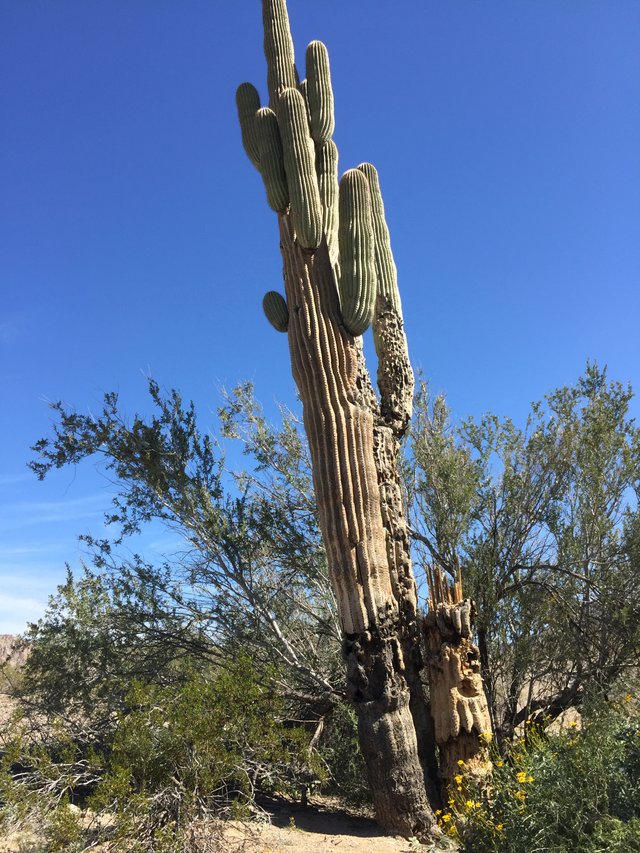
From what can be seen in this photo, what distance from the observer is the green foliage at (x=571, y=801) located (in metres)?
3.75

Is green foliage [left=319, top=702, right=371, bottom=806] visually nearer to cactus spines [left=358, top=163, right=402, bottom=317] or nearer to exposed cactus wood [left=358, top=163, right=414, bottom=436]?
exposed cactus wood [left=358, top=163, right=414, bottom=436]

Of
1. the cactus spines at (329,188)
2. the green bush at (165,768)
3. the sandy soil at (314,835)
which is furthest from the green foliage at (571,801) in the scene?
the cactus spines at (329,188)

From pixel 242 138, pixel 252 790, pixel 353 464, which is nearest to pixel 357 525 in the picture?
pixel 353 464

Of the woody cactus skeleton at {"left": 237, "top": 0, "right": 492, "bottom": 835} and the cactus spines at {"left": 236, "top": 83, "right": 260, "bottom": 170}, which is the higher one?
the cactus spines at {"left": 236, "top": 83, "right": 260, "bottom": 170}

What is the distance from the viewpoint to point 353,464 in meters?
6.25

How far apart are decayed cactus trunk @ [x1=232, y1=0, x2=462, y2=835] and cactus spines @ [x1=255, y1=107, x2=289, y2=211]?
12mm

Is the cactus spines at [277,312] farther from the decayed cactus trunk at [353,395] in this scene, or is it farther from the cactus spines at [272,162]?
the cactus spines at [272,162]

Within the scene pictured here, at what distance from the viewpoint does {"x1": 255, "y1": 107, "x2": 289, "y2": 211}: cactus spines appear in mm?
7102

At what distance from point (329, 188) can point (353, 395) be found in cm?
223

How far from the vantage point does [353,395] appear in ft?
21.2

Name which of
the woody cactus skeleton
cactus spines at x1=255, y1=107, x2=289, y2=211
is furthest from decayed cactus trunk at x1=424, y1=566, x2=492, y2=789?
cactus spines at x1=255, y1=107, x2=289, y2=211

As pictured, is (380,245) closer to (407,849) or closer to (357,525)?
(357,525)

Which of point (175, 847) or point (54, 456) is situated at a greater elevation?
point (54, 456)

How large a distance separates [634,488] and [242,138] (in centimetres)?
581
